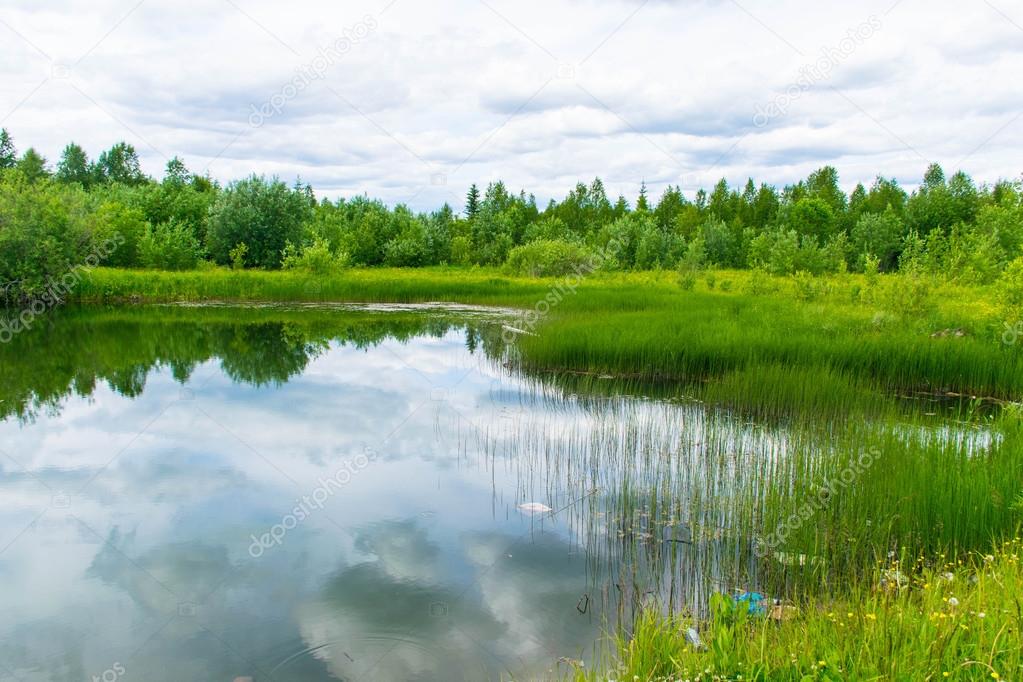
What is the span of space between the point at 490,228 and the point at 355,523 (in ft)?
179

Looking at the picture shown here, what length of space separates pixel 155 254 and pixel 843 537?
35.4 meters

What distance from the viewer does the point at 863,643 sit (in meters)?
3.47

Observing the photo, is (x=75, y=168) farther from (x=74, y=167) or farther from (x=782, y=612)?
(x=782, y=612)

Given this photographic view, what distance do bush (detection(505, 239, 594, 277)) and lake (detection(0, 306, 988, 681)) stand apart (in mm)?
28896

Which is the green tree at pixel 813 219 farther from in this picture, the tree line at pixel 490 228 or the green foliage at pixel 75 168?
the green foliage at pixel 75 168

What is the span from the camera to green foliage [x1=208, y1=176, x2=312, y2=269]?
4066cm

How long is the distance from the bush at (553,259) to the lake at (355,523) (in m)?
28.9

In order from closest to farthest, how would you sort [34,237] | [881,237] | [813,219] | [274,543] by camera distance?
1. [274,543]
2. [34,237]
3. [881,237]
4. [813,219]

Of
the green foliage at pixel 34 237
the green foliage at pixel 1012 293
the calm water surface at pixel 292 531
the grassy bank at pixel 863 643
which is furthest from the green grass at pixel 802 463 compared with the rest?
the green foliage at pixel 34 237

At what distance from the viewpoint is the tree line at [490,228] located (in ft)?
90.0

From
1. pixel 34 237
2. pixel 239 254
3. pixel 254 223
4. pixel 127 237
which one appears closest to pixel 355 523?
pixel 34 237

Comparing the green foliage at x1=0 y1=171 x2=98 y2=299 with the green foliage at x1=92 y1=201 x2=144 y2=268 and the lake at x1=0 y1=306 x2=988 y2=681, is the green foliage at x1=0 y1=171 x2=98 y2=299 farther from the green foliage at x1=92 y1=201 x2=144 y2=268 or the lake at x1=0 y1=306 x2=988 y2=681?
the lake at x1=0 y1=306 x2=988 y2=681

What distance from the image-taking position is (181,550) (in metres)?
6.43

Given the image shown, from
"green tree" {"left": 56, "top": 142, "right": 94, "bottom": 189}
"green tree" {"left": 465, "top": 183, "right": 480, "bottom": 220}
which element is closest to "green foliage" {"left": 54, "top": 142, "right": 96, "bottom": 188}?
"green tree" {"left": 56, "top": 142, "right": 94, "bottom": 189}
